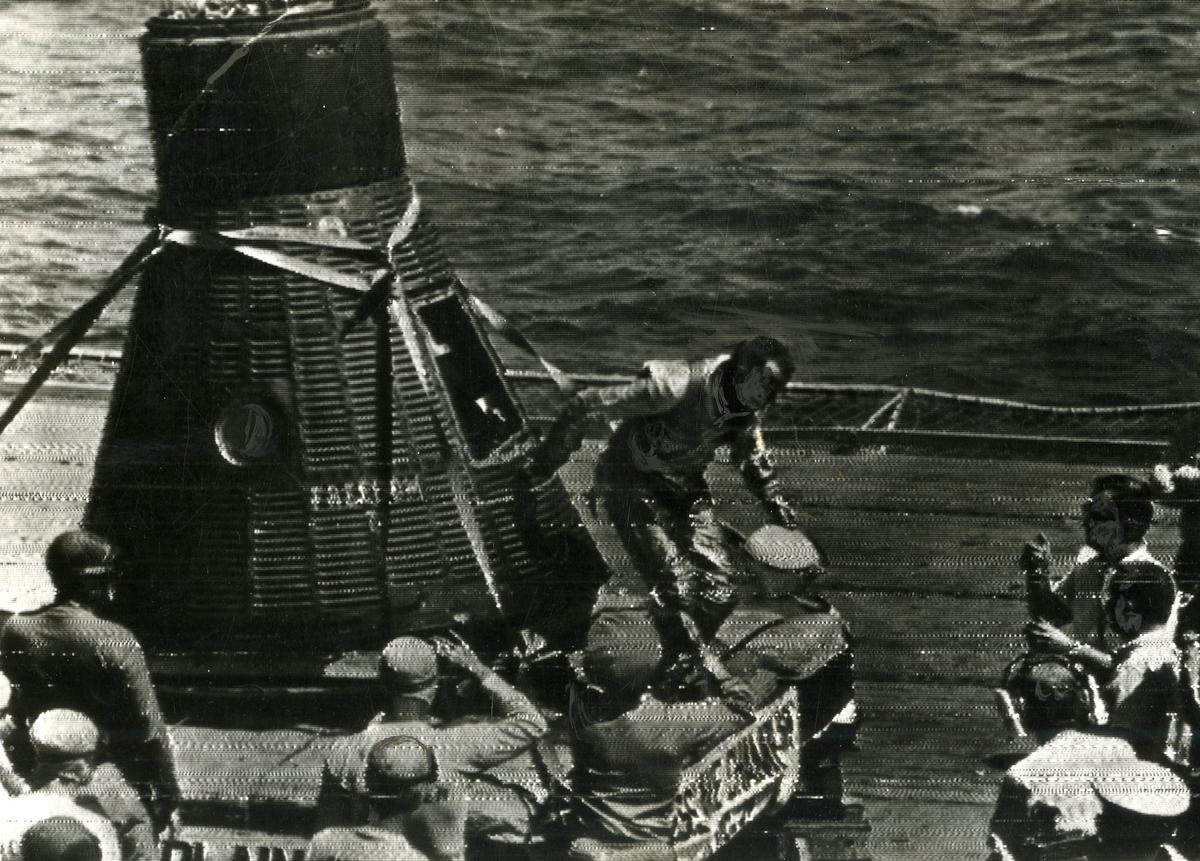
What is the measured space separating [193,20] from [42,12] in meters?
0.28

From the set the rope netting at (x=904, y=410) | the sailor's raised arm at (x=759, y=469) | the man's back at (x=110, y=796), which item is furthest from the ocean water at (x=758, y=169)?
the man's back at (x=110, y=796)

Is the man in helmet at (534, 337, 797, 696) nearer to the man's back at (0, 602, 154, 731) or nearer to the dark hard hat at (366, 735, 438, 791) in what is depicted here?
the dark hard hat at (366, 735, 438, 791)

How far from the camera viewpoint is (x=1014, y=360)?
7.04 ft

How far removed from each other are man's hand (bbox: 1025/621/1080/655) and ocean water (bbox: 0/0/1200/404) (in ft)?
1.45

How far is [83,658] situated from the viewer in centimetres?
215

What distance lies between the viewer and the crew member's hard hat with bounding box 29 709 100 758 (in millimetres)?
2162

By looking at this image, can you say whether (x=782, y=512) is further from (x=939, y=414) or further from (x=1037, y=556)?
(x=1037, y=556)

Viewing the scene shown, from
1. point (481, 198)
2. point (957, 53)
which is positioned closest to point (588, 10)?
point (481, 198)

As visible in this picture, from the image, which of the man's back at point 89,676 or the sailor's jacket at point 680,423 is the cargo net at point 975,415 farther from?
the man's back at point 89,676

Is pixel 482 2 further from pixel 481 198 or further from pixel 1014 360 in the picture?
pixel 1014 360

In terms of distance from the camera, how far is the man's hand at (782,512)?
2119mm

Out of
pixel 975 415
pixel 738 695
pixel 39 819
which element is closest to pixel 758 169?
pixel 975 415

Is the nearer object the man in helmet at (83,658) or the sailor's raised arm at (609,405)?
the sailor's raised arm at (609,405)

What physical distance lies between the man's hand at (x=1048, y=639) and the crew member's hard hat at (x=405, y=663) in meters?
1.03
